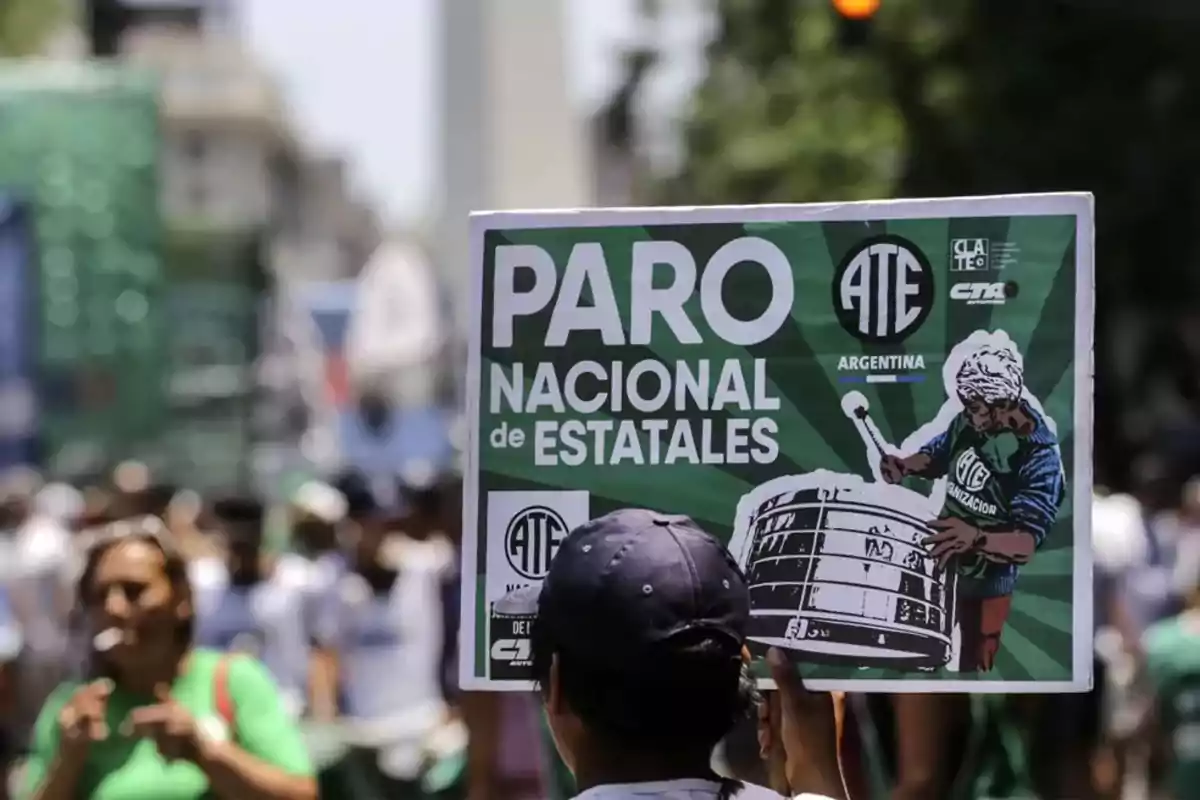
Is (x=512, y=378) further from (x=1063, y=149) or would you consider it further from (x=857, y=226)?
(x=1063, y=149)

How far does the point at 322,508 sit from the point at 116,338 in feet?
40.1

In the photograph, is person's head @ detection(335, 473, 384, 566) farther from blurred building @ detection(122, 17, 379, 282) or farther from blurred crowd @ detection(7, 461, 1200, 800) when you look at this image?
blurred building @ detection(122, 17, 379, 282)

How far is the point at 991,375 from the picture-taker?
3332mm

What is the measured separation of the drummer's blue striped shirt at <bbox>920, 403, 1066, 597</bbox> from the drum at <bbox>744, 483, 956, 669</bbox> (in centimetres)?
5

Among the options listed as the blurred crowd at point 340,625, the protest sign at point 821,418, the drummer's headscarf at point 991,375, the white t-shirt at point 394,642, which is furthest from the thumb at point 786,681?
the white t-shirt at point 394,642

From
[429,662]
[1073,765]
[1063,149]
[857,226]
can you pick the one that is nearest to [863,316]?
[857,226]

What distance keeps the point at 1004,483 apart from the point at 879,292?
0.32 metres

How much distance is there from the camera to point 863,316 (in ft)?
11.0

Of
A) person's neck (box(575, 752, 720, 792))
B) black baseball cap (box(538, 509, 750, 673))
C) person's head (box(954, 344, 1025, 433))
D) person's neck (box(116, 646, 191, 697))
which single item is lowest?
person's neck (box(116, 646, 191, 697))

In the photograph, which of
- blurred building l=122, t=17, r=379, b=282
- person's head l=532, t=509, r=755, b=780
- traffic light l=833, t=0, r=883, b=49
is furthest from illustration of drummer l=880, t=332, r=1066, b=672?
blurred building l=122, t=17, r=379, b=282

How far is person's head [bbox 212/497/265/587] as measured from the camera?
9.00 metres

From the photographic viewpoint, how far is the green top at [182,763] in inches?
169

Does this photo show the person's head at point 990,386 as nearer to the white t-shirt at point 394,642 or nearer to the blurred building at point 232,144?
the white t-shirt at point 394,642

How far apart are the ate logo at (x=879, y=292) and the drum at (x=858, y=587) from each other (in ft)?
0.74
